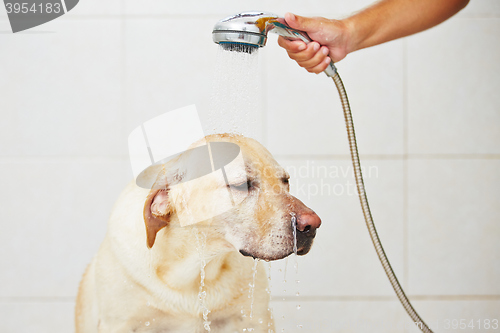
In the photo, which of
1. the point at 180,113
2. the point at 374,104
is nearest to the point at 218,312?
the point at 180,113

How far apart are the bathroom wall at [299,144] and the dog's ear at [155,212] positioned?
0.58 meters

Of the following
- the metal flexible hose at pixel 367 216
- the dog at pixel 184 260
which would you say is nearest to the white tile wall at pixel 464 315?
the metal flexible hose at pixel 367 216

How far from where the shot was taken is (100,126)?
179cm

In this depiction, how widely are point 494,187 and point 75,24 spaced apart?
5.52 feet

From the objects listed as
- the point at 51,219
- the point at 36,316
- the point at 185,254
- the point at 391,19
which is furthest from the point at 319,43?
the point at 36,316

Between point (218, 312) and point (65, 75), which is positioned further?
point (65, 75)

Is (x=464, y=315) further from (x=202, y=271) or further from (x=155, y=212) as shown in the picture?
(x=155, y=212)

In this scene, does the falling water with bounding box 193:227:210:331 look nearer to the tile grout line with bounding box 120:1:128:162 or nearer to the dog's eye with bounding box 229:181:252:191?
the dog's eye with bounding box 229:181:252:191

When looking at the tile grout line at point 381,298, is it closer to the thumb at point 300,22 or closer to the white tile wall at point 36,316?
the white tile wall at point 36,316

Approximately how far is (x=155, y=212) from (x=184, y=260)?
0.61ft

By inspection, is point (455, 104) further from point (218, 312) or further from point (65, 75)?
point (65, 75)

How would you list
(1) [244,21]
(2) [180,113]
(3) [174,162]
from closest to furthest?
1. (1) [244,21]
2. (3) [174,162]
3. (2) [180,113]

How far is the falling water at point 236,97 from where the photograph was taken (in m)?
1.18

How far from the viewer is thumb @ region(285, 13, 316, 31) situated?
115 centimetres
